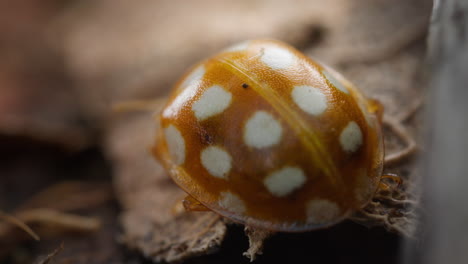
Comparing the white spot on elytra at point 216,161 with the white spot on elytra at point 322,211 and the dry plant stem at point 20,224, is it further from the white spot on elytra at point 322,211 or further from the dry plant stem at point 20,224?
the dry plant stem at point 20,224

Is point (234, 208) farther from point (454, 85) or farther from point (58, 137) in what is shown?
point (58, 137)

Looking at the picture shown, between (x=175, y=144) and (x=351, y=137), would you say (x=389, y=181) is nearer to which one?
(x=351, y=137)

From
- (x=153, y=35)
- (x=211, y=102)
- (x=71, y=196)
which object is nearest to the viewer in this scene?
(x=211, y=102)

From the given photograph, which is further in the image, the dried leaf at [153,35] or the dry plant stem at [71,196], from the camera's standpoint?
the dried leaf at [153,35]

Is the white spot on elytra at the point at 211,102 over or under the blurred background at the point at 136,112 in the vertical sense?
over

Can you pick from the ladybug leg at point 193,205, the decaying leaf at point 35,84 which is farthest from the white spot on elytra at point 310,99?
the decaying leaf at point 35,84

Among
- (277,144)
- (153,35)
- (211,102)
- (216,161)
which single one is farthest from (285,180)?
(153,35)
